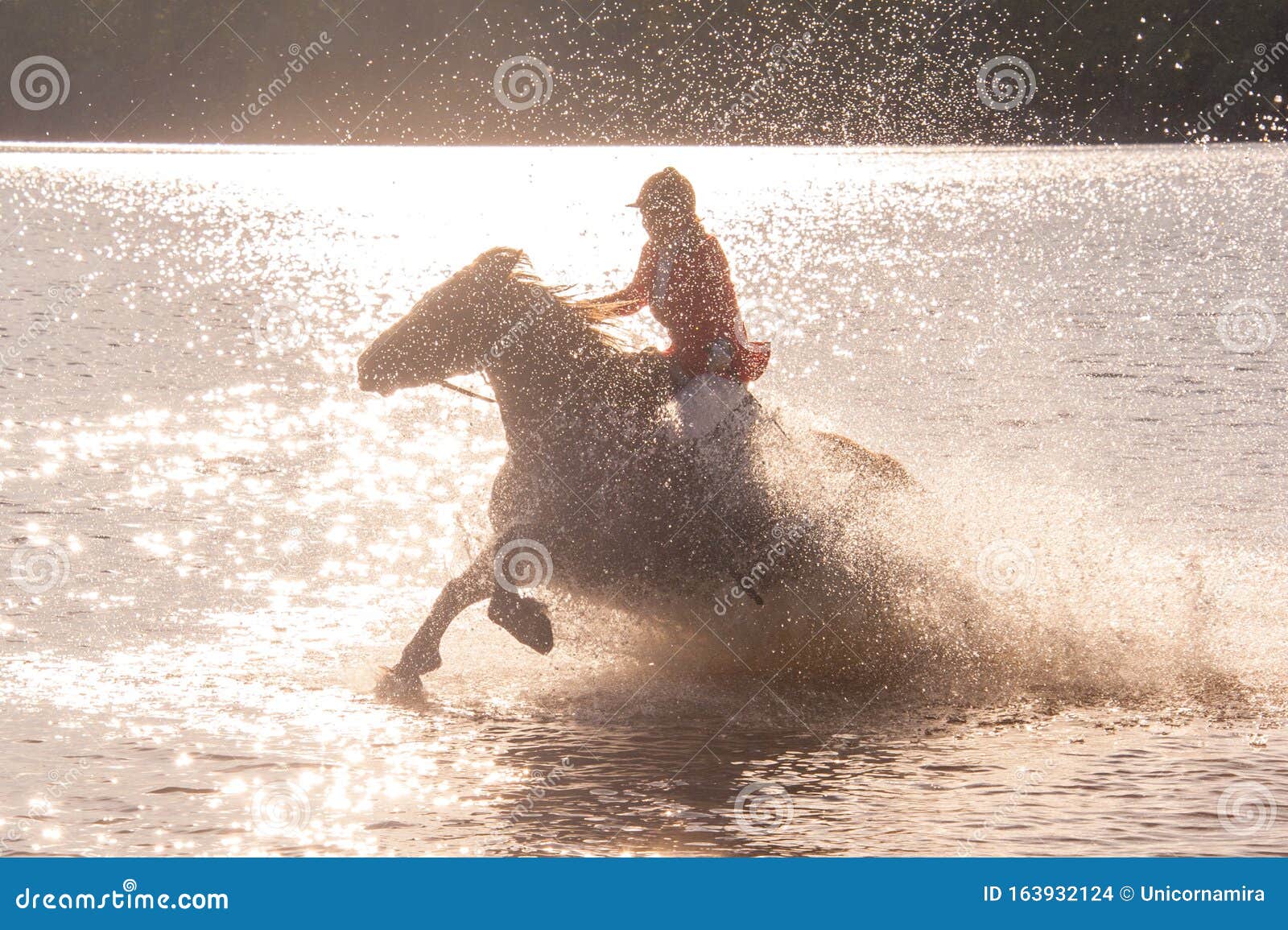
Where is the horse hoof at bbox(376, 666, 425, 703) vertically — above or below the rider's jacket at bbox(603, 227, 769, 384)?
below

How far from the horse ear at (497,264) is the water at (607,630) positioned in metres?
1.78

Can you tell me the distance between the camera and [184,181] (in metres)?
118

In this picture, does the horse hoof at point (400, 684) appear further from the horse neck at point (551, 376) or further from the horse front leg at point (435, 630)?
the horse neck at point (551, 376)

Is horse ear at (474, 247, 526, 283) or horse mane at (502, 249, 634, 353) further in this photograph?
horse mane at (502, 249, 634, 353)

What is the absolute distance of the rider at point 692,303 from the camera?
9117 millimetres

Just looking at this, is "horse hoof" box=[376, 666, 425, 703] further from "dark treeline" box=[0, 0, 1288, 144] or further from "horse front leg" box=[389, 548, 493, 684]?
"dark treeline" box=[0, 0, 1288, 144]

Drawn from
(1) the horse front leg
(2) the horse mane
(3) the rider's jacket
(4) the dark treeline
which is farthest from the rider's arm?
(4) the dark treeline

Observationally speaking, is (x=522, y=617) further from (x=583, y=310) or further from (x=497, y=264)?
(x=497, y=264)

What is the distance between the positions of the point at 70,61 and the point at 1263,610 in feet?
442

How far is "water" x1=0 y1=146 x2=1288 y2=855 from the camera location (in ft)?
24.8

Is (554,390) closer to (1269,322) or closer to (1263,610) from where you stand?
(1263,610)

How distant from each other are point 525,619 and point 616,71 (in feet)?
429

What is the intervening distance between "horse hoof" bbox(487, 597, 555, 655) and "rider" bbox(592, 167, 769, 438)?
1.41 m

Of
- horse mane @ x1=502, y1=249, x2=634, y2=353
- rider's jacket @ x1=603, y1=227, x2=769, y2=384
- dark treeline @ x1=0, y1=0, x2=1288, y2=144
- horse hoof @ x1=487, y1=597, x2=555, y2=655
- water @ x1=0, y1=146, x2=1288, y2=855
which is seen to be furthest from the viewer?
dark treeline @ x1=0, y1=0, x2=1288, y2=144
